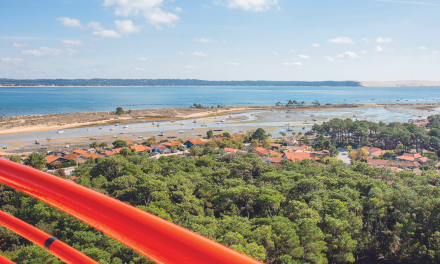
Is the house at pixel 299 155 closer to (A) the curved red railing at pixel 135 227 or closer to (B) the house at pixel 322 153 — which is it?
(B) the house at pixel 322 153

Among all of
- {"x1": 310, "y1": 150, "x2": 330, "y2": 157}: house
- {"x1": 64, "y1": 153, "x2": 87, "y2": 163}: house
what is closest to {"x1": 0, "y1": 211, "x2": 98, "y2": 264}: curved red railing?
{"x1": 64, "y1": 153, "x2": 87, "y2": 163}: house

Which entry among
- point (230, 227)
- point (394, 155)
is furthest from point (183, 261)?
point (394, 155)

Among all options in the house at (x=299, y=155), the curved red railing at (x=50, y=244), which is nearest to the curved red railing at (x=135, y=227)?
the curved red railing at (x=50, y=244)

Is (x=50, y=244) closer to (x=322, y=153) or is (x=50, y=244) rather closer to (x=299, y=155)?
(x=299, y=155)

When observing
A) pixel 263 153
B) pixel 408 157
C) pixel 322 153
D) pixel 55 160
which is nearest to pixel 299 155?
pixel 263 153

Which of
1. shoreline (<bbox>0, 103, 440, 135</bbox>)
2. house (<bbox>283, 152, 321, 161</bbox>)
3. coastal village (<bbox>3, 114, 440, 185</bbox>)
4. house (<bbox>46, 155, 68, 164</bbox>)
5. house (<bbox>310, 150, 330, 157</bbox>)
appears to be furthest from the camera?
shoreline (<bbox>0, 103, 440, 135</bbox>)

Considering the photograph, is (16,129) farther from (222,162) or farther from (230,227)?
(230,227)

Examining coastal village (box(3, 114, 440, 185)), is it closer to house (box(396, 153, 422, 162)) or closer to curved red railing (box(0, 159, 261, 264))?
house (box(396, 153, 422, 162))
